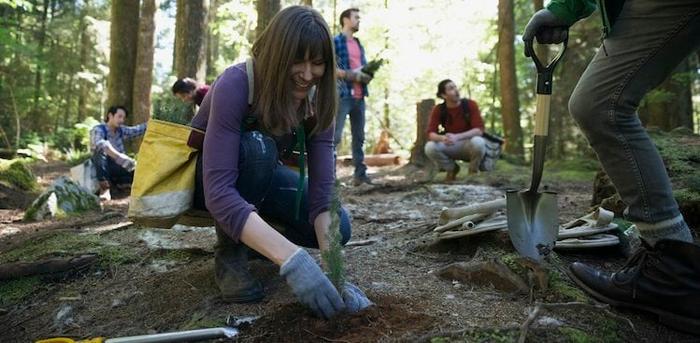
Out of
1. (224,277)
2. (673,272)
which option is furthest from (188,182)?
(673,272)

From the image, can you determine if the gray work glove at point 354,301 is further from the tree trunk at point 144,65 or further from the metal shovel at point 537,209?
the tree trunk at point 144,65

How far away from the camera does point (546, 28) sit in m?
2.29

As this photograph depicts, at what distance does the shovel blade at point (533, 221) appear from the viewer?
2395 millimetres

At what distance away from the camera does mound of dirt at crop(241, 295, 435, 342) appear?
5.83 ft

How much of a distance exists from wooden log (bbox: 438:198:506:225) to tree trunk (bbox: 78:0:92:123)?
55.9 feet

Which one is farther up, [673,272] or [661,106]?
[661,106]

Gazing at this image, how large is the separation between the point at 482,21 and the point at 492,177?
39.6 ft

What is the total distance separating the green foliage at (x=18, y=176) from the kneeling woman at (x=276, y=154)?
548 centimetres

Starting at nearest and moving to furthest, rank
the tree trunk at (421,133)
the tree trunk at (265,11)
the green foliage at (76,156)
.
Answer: the tree trunk at (265,11) → the tree trunk at (421,133) → the green foliage at (76,156)

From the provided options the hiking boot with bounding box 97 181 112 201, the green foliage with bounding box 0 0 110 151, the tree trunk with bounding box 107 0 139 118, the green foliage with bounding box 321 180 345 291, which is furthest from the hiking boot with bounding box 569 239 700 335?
the green foliage with bounding box 0 0 110 151

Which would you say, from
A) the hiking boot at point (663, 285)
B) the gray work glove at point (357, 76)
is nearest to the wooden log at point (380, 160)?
the gray work glove at point (357, 76)

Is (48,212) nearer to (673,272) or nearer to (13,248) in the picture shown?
(13,248)

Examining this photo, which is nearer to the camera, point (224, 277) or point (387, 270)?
point (224, 277)

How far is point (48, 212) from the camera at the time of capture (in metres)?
5.21
